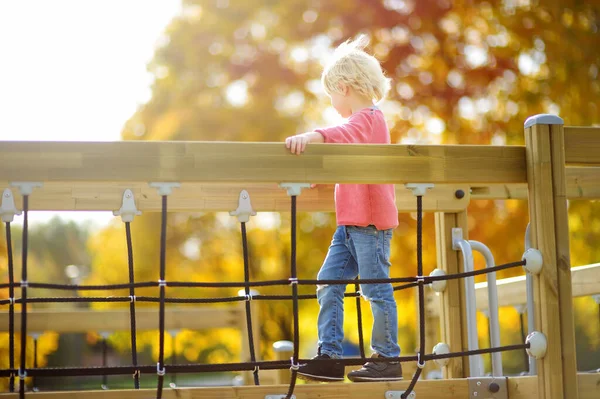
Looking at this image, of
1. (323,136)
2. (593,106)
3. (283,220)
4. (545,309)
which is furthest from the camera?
(283,220)

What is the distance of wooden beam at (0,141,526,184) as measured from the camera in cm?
204

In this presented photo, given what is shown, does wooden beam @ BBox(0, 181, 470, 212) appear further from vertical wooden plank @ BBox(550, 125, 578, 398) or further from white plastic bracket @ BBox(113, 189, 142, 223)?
vertical wooden plank @ BBox(550, 125, 578, 398)

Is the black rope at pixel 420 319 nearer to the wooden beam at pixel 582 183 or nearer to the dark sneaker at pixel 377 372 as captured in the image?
the dark sneaker at pixel 377 372

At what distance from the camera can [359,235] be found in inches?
104

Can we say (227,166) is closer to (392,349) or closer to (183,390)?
(183,390)

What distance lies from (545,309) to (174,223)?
16.2ft

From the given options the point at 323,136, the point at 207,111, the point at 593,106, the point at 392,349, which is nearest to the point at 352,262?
the point at 392,349

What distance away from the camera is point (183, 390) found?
2.17 m

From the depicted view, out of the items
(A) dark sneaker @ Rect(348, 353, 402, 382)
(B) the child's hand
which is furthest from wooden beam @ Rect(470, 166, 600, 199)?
(B) the child's hand

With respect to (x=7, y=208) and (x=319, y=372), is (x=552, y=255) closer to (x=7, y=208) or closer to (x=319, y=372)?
(x=319, y=372)

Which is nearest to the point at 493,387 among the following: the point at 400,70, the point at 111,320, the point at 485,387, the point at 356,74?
the point at 485,387

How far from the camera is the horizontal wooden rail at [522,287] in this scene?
11.6 ft

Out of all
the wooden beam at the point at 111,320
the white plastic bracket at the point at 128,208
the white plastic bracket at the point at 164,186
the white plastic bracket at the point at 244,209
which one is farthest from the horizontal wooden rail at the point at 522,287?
the white plastic bracket at the point at 164,186

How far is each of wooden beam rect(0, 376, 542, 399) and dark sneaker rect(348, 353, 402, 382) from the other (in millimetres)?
208
